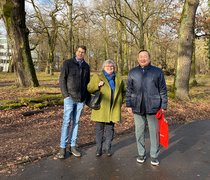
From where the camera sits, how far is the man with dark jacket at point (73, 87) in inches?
228

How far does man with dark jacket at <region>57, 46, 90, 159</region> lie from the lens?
578 centimetres

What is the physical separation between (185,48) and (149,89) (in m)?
9.21

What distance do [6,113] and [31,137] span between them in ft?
9.34

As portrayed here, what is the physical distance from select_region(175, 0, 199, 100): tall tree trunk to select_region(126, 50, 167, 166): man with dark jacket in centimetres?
893

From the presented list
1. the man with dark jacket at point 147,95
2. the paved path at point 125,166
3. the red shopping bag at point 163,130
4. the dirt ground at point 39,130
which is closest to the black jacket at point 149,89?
the man with dark jacket at point 147,95

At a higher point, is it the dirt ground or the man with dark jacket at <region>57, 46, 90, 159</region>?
the man with dark jacket at <region>57, 46, 90, 159</region>

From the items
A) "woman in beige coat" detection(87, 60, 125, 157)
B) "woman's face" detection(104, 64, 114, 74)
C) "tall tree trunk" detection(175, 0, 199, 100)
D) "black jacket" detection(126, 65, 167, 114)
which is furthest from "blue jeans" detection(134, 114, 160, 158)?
"tall tree trunk" detection(175, 0, 199, 100)

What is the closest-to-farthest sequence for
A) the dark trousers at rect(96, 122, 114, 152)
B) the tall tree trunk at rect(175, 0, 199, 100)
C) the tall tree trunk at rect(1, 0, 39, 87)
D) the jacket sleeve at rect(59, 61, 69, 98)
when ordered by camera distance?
the jacket sleeve at rect(59, 61, 69, 98), the dark trousers at rect(96, 122, 114, 152), the tall tree trunk at rect(175, 0, 199, 100), the tall tree trunk at rect(1, 0, 39, 87)

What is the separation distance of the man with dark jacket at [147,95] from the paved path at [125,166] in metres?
0.36

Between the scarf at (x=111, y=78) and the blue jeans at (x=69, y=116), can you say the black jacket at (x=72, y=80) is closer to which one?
the blue jeans at (x=69, y=116)

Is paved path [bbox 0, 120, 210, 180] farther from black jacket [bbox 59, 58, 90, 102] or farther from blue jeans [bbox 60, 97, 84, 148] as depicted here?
black jacket [bbox 59, 58, 90, 102]

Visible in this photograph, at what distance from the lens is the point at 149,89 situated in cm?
541

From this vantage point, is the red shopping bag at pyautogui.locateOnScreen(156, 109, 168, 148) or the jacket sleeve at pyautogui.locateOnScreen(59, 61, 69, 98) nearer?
the red shopping bag at pyautogui.locateOnScreen(156, 109, 168, 148)

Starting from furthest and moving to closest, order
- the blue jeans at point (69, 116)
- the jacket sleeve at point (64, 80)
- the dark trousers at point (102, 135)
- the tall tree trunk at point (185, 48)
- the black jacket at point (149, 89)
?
the tall tree trunk at point (185, 48) < the dark trousers at point (102, 135) < the blue jeans at point (69, 116) < the jacket sleeve at point (64, 80) < the black jacket at point (149, 89)
